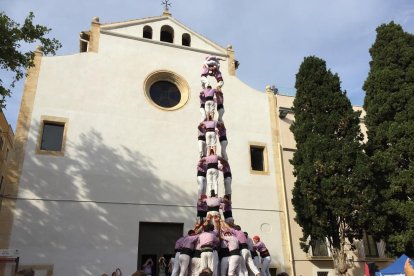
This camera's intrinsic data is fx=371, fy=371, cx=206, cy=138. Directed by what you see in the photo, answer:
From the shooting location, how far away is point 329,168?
17.2m

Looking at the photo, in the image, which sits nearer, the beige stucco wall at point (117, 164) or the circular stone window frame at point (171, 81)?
the beige stucco wall at point (117, 164)

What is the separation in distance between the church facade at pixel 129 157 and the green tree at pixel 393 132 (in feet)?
14.8

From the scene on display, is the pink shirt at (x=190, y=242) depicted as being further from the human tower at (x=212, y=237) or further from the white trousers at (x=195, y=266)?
the white trousers at (x=195, y=266)

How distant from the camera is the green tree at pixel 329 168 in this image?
16.7 metres

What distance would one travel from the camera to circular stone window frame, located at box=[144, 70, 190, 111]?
67.0ft

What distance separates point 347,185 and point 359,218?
152 cm

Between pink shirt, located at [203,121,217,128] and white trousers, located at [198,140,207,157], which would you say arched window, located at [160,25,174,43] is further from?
white trousers, located at [198,140,207,157]

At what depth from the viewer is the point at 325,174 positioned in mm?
17312

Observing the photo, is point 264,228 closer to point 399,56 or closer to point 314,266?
point 314,266

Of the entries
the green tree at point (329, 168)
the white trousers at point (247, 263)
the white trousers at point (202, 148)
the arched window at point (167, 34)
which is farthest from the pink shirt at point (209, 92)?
the arched window at point (167, 34)

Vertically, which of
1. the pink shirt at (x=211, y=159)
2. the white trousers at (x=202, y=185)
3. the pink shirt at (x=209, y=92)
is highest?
the pink shirt at (x=209, y=92)

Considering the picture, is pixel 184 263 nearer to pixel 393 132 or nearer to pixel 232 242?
pixel 232 242

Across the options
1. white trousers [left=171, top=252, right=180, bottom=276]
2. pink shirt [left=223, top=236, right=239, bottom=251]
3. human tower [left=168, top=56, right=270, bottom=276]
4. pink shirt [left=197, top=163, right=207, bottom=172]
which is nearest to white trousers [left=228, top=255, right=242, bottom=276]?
human tower [left=168, top=56, right=270, bottom=276]

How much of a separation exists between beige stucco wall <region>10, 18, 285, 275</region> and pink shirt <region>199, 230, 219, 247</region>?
8.06 metres
